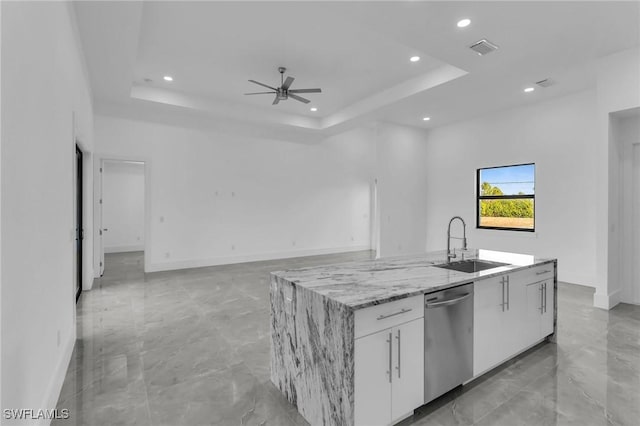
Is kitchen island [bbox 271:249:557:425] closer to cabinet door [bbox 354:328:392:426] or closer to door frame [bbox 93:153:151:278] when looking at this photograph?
cabinet door [bbox 354:328:392:426]

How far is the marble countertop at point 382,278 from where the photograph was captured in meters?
1.84

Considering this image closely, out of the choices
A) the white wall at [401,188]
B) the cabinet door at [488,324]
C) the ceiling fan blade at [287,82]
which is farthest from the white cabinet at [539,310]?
the white wall at [401,188]

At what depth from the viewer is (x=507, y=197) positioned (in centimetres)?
635

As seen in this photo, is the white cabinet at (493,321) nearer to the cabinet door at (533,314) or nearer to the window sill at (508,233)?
the cabinet door at (533,314)

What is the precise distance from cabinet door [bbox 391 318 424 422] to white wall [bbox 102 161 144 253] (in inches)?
Answer: 382

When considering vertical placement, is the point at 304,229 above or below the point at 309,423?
above

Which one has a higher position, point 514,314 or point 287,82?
point 287,82

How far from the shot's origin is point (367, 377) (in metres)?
1.72

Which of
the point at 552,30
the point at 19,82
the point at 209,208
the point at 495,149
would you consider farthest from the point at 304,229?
the point at 19,82

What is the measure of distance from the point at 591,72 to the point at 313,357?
5498 mm

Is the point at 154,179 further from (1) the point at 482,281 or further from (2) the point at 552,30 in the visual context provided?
(2) the point at 552,30

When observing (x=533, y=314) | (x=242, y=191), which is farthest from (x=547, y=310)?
(x=242, y=191)

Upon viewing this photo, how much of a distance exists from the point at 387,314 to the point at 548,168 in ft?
18.2

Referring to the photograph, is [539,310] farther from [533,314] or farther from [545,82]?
[545,82]
